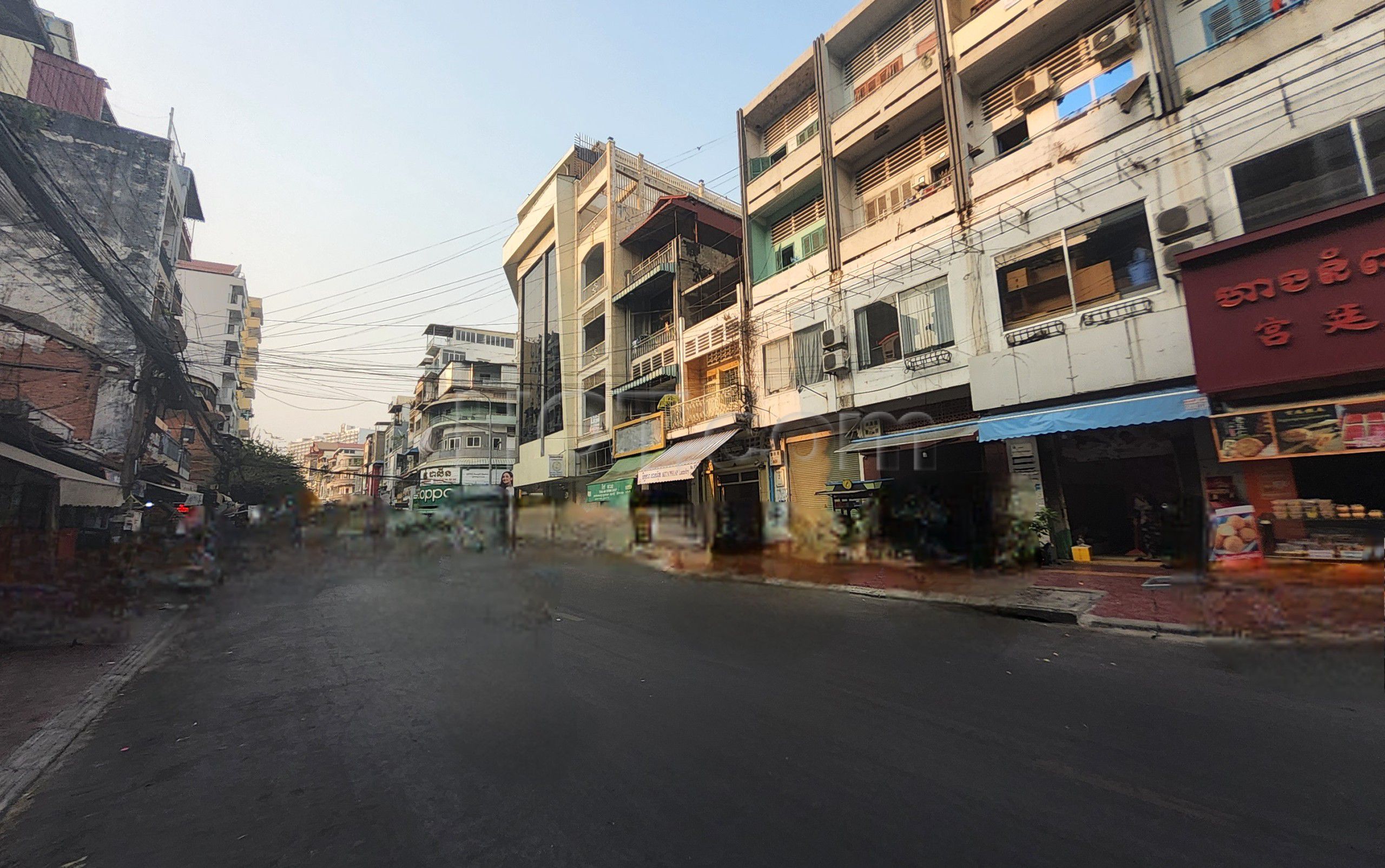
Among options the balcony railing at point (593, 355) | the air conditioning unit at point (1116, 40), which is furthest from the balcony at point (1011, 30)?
the balcony railing at point (593, 355)

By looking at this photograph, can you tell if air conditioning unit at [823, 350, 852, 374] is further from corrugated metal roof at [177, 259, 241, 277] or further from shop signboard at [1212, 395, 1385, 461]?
corrugated metal roof at [177, 259, 241, 277]

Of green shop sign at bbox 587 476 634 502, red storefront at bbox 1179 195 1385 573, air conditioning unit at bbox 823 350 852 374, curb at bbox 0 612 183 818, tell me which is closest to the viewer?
curb at bbox 0 612 183 818

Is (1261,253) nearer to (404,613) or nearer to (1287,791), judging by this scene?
(1287,791)

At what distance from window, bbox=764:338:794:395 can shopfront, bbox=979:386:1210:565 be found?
252 inches

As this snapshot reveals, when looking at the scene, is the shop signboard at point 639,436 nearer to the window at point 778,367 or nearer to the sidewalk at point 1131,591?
the window at point 778,367

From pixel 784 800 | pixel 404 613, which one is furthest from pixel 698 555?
pixel 784 800

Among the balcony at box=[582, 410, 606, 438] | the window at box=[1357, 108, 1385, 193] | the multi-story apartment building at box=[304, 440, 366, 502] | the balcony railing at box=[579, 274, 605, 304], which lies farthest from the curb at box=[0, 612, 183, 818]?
the multi-story apartment building at box=[304, 440, 366, 502]

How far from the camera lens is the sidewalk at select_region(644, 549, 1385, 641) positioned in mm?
3701

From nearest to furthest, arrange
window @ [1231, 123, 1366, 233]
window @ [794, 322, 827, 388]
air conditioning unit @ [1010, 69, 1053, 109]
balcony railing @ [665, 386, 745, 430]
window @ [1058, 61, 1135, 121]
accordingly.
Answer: window @ [1231, 123, 1366, 233]
window @ [1058, 61, 1135, 121]
air conditioning unit @ [1010, 69, 1053, 109]
window @ [794, 322, 827, 388]
balcony railing @ [665, 386, 745, 430]

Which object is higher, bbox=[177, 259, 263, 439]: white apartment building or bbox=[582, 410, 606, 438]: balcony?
bbox=[177, 259, 263, 439]: white apartment building

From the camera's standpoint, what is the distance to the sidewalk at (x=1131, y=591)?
3.70m

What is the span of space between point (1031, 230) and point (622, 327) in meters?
17.5

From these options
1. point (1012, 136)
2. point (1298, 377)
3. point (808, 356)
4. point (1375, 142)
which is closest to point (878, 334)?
point (808, 356)

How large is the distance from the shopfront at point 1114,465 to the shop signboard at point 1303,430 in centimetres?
52
